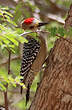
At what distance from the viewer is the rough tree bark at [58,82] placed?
2512 millimetres

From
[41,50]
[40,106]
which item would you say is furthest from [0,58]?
[40,106]

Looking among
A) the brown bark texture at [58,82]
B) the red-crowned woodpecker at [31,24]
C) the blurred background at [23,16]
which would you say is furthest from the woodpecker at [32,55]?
the brown bark texture at [58,82]

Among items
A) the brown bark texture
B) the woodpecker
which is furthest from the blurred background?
the brown bark texture

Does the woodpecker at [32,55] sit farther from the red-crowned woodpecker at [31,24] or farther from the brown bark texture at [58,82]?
the brown bark texture at [58,82]

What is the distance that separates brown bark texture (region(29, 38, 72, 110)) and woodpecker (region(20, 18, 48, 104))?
0.56m

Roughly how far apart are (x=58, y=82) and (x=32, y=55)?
0.83m

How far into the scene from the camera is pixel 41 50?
330cm

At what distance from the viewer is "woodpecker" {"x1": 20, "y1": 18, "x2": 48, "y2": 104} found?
3200 mm

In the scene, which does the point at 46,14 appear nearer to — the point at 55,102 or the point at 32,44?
the point at 32,44

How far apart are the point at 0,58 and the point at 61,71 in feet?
7.63

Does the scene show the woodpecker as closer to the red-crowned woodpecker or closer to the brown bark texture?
the red-crowned woodpecker

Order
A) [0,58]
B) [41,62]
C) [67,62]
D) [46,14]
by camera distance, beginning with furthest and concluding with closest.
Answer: [46,14]
[0,58]
[41,62]
[67,62]

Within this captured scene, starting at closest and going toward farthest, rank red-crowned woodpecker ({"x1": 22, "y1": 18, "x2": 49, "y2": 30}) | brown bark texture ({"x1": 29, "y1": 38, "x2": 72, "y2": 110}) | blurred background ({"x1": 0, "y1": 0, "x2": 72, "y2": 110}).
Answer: brown bark texture ({"x1": 29, "y1": 38, "x2": 72, "y2": 110})
red-crowned woodpecker ({"x1": 22, "y1": 18, "x2": 49, "y2": 30})
blurred background ({"x1": 0, "y1": 0, "x2": 72, "y2": 110})

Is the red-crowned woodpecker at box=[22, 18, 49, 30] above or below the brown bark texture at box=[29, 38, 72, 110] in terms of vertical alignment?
above
